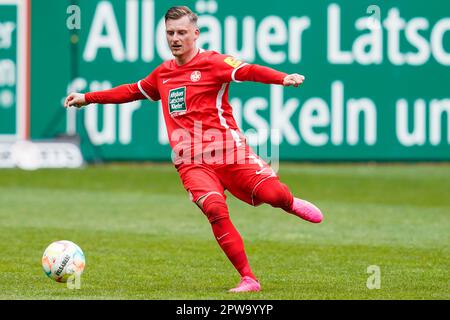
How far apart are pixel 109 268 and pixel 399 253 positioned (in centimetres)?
296

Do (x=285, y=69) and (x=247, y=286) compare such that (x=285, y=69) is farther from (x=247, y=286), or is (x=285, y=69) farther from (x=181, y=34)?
(x=247, y=286)

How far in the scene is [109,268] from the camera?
1003 cm

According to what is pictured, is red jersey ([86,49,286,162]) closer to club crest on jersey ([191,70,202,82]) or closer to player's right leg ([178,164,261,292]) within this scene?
club crest on jersey ([191,70,202,82])

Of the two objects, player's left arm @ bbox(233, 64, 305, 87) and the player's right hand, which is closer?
player's left arm @ bbox(233, 64, 305, 87)

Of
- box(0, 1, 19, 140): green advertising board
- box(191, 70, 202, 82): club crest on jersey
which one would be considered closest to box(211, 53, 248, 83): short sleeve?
box(191, 70, 202, 82): club crest on jersey

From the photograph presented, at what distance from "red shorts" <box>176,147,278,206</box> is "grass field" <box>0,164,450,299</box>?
77 centimetres

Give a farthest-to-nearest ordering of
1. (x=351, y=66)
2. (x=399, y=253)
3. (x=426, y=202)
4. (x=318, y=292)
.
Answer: (x=351, y=66), (x=426, y=202), (x=399, y=253), (x=318, y=292)

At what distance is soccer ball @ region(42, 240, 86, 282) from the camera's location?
28.5 feet

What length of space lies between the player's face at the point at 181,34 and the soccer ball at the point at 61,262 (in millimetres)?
1734

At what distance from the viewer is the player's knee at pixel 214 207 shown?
27.9ft
